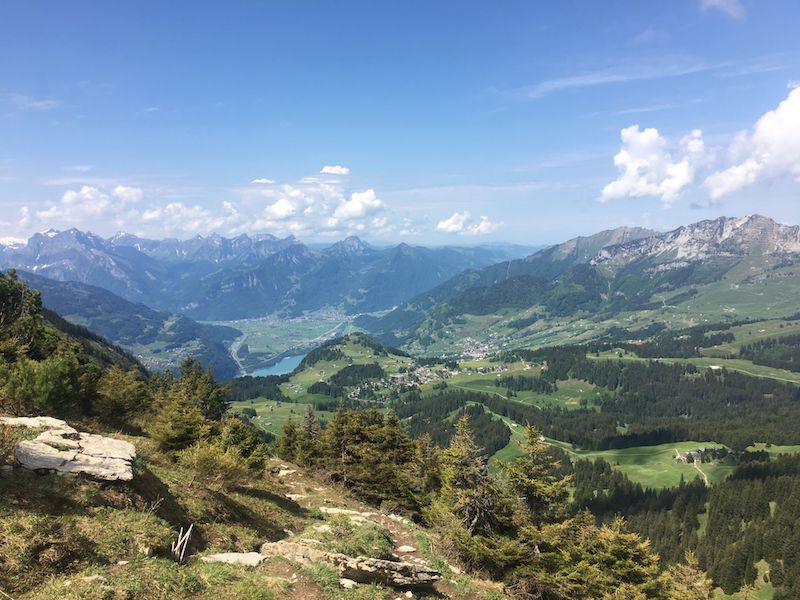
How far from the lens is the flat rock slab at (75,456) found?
731 inches

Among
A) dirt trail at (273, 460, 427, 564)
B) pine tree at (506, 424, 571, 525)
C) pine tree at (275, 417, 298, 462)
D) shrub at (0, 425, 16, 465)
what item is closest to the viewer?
shrub at (0, 425, 16, 465)

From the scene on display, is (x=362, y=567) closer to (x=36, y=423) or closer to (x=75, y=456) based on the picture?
(x=75, y=456)

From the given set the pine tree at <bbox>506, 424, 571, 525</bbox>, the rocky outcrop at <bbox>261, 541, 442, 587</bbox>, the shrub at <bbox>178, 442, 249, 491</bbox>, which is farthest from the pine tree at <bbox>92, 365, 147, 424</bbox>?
the pine tree at <bbox>506, 424, 571, 525</bbox>

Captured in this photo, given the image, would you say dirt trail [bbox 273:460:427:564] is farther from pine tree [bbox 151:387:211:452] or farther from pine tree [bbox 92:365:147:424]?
pine tree [bbox 92:365:147:424]

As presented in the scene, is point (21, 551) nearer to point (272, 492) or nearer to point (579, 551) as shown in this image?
point (272, 492)

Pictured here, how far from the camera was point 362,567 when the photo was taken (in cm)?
2061

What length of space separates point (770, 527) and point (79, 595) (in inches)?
7467

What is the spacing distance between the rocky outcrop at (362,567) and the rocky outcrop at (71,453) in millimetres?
8273

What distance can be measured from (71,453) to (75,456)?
29 centimetres

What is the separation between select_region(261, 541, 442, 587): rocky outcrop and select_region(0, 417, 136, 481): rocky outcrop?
8.27 meters

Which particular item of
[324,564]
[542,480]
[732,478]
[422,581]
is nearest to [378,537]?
[422,581]

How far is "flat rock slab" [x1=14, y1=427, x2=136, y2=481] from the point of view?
60.9 feet

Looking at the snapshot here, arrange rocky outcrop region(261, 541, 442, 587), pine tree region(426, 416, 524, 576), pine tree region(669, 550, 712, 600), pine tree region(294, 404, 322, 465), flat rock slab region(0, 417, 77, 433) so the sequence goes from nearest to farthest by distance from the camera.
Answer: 1. rocky outcrop region(261, 541, 442, 587)
2. flat rock slab region(0, 417, 77, 433)
3. pine tree region(426, 416, 524, 576)
4. pine tree region(669, 550, 712, 600)
5. pine tree region(294, 404, 322, 465)

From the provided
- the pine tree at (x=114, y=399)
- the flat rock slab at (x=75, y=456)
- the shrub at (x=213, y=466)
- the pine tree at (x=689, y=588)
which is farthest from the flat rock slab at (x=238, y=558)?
the pine tree at (x=689, y=588)
